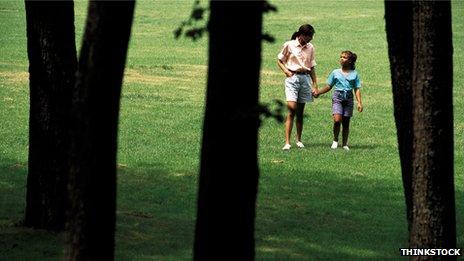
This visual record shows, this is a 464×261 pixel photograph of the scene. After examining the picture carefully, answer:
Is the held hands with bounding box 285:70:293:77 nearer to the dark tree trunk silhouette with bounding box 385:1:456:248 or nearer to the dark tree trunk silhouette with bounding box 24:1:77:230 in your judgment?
the dark tree trunk silhouette with bounding box 24:1:77:230

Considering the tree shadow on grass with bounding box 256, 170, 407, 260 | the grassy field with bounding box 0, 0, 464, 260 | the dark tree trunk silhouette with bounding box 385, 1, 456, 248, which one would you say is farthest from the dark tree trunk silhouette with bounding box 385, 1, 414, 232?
the grassy field with bounding box 0, 0, 464, 260

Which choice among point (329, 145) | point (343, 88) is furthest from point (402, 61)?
point (329, 145)

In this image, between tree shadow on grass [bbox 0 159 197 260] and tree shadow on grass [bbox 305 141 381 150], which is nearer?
tree shadow on grass [bbox 0 159 197 260]

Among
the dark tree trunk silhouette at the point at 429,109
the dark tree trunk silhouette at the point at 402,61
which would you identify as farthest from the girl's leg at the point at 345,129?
the dark tree trunk silhouette at the point at 429,109

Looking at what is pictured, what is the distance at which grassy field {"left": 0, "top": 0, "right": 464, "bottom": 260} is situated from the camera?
12.9 m

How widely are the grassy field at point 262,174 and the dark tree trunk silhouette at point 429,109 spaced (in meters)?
1.74

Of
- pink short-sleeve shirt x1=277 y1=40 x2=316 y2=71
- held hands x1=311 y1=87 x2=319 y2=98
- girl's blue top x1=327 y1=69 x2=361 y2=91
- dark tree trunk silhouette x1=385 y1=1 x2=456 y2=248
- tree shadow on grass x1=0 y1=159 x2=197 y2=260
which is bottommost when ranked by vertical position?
tree shadow on grass x1=0 y1=159 x2=197 y2=260

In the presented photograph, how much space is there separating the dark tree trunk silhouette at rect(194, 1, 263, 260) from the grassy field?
13.2 ft

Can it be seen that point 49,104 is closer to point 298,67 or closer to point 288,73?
point 288,73

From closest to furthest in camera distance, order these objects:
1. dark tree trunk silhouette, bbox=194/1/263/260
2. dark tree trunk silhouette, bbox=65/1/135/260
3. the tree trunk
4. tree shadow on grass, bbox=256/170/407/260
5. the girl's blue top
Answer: dark tree trunk silhouette, bbox=194/1/263/260
dark tree trunk silhouette, bbox=65/1/135/260
the tree trunk
tree shadow on grass, bbox=256/170/407/260
the girl's blue top

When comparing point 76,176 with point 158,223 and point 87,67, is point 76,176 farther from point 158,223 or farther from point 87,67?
point 158,223

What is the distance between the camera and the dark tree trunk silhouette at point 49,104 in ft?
42.4

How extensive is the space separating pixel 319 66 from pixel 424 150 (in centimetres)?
2299

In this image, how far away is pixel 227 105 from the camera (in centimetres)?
791
